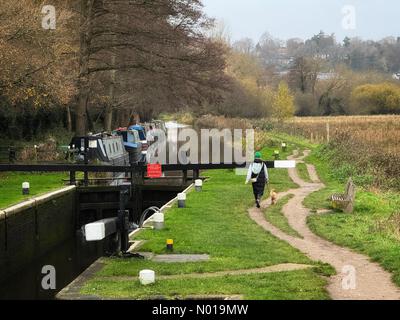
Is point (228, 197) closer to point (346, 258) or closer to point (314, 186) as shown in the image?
point (314, 186)

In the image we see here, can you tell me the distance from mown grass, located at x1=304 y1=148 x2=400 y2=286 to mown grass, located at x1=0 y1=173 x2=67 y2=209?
8660 millimetres

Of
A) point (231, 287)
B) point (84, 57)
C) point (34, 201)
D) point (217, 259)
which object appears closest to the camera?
point (231, 287)

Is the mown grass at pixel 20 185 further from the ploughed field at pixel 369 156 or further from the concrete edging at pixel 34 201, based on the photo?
the ploughed field at pixel 369 156

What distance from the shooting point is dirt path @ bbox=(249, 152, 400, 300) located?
9.72 meters

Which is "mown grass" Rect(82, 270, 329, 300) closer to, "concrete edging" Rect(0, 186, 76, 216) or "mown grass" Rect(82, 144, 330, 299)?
"mown grass" Rect(82, 144, 330, 299)

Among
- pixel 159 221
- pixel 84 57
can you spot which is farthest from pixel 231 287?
pixel 84 57

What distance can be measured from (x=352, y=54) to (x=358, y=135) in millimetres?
113954

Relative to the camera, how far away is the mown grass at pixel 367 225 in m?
12.4

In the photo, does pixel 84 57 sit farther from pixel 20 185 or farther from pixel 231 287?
pixel 231 287

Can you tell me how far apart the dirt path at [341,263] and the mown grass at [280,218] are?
14 cm

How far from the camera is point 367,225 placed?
15727 millimetres

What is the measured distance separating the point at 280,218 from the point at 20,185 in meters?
11.5
